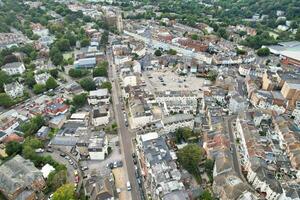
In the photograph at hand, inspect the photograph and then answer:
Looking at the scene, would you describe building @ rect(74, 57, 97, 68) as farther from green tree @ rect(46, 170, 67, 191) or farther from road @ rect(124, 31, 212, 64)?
green tree @ rect(46, 170, 67, 191)

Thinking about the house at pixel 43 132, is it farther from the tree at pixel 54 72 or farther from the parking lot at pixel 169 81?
the parking lot at pixel 169 81

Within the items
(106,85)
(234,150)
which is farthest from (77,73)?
(234,150)

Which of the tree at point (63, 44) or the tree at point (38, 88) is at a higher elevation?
the tree at point (63, 44)

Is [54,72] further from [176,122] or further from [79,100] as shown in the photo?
[176,122]

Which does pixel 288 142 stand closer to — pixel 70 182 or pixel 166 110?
pixel 166 110

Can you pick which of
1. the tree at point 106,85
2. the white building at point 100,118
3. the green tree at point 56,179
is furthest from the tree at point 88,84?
the green tree at point 56,179

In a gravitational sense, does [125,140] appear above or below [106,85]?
below

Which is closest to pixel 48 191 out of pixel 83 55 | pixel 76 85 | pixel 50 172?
pixel 50 172
